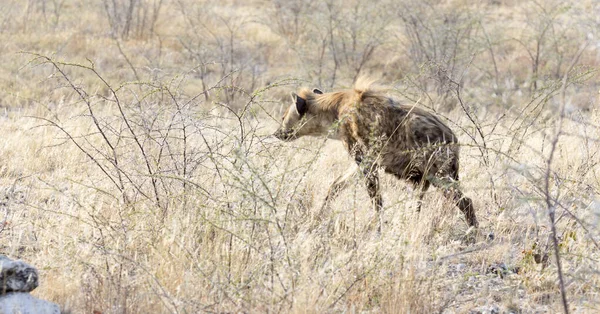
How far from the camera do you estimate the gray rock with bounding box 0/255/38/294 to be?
160 inches

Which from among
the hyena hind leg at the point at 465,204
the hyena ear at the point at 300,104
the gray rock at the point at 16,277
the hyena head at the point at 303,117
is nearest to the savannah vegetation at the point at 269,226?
the hyena hind leg at the point at 465,204

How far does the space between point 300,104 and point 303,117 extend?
5.5 inches

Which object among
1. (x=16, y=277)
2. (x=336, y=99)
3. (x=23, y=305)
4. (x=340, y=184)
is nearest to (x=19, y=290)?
(x=16, y=277)

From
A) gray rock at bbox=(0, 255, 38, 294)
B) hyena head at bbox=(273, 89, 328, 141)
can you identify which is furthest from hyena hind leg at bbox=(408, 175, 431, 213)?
gray rock at bbox=(0, 255, 38, 294)

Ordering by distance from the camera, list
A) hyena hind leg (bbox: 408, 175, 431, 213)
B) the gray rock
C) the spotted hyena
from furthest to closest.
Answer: hyena hind leg (bbox: 408, 175, 431, 213) < the spotted hyena < the gray rock

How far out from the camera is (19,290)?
4113 mm

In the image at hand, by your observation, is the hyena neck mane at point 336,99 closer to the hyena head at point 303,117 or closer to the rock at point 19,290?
the hyena head at point 303,117

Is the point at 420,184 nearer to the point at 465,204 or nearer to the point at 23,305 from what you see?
the point at 465,204

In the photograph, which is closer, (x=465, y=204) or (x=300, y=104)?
(x=465, y=204)

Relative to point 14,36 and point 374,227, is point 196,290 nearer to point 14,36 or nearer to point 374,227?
point 374,227

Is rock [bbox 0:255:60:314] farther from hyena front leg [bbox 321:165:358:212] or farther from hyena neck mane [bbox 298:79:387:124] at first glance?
hyena neck mane [bbox 298:79:387:124]

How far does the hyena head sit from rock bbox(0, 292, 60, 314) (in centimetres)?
371

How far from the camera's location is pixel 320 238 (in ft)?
16.4

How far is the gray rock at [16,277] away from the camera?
4.06 meters
